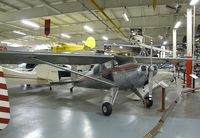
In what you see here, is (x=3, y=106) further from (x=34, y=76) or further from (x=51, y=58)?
(x=34, y=76)

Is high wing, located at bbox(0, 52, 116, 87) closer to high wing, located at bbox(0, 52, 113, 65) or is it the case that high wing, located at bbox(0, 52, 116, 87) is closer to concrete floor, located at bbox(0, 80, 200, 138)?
high wing, located at bbox(0, 52, 113, 65)

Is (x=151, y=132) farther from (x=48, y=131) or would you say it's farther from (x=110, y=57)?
(x=110, y=57)

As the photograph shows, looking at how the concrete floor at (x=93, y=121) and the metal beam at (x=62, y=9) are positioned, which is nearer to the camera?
the concrete floor at (x=93, y=121)

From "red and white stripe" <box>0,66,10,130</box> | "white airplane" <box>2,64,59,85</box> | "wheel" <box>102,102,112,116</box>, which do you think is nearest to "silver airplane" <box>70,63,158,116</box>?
"wheel" <box>102,102,112,116</box>

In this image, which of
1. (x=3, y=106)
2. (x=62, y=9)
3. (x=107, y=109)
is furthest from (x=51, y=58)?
(x=62, y=9)

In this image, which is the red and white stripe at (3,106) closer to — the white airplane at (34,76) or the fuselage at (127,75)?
the fuselage at (127,75)

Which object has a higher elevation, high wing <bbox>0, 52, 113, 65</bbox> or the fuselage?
high wing <bbox>0, 52, 113, 65</bbox>

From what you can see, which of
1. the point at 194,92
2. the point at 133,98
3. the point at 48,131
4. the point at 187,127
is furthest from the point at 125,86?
the point at 194,92

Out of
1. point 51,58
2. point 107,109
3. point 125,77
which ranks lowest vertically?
point 107,109

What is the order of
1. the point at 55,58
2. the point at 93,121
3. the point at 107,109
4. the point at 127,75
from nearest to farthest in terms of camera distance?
the point at 93,121 → the point at 107,109 → the point at 55,58 → the point at 127,75

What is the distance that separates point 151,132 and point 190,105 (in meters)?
2.88

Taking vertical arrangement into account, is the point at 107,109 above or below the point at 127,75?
below

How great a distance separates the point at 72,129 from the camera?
11.9ft

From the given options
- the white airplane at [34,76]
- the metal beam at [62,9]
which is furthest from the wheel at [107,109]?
the metal beam at [62,9]
